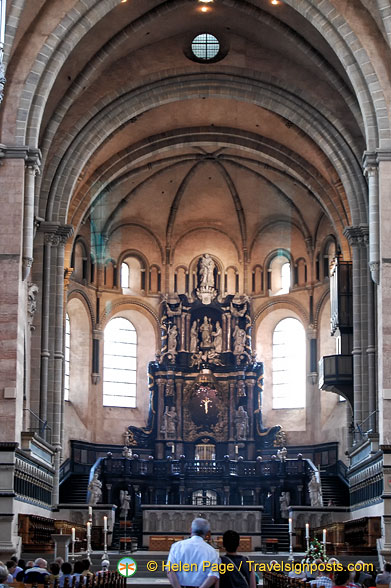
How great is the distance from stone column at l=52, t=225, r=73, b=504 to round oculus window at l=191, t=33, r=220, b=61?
8.34 meters

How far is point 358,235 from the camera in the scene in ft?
118

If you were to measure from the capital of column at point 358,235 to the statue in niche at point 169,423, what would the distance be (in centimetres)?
1368

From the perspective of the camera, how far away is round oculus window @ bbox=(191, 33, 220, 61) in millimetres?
38812

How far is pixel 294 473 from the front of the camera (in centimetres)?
4294

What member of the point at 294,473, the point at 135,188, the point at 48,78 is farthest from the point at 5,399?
the point at 135,188

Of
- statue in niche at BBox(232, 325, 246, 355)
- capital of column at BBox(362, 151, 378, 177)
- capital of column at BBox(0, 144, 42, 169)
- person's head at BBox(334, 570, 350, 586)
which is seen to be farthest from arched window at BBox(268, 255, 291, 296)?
person's head at BBox(334, 570, 350, 586)

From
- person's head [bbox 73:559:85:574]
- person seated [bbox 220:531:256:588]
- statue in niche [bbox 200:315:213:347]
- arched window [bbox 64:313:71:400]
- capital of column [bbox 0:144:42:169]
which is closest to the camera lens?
person seated [bbox 220:531:256:588]

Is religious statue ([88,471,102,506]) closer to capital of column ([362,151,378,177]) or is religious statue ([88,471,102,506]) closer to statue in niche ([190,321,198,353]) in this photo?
statue in niche ([190,321,198,353])

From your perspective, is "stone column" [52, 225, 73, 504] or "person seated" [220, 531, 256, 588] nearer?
"person seated" [220, 531, 256, 588]

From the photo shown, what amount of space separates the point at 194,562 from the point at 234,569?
376 millimetres

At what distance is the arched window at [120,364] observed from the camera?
4766cm

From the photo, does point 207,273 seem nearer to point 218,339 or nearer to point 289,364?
point 218,339

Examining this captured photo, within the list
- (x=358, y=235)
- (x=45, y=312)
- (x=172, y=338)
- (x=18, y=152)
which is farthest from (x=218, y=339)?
(x=18, y=152)

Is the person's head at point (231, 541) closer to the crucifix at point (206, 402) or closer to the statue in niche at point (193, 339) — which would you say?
the crucifix at point (206, 402)
